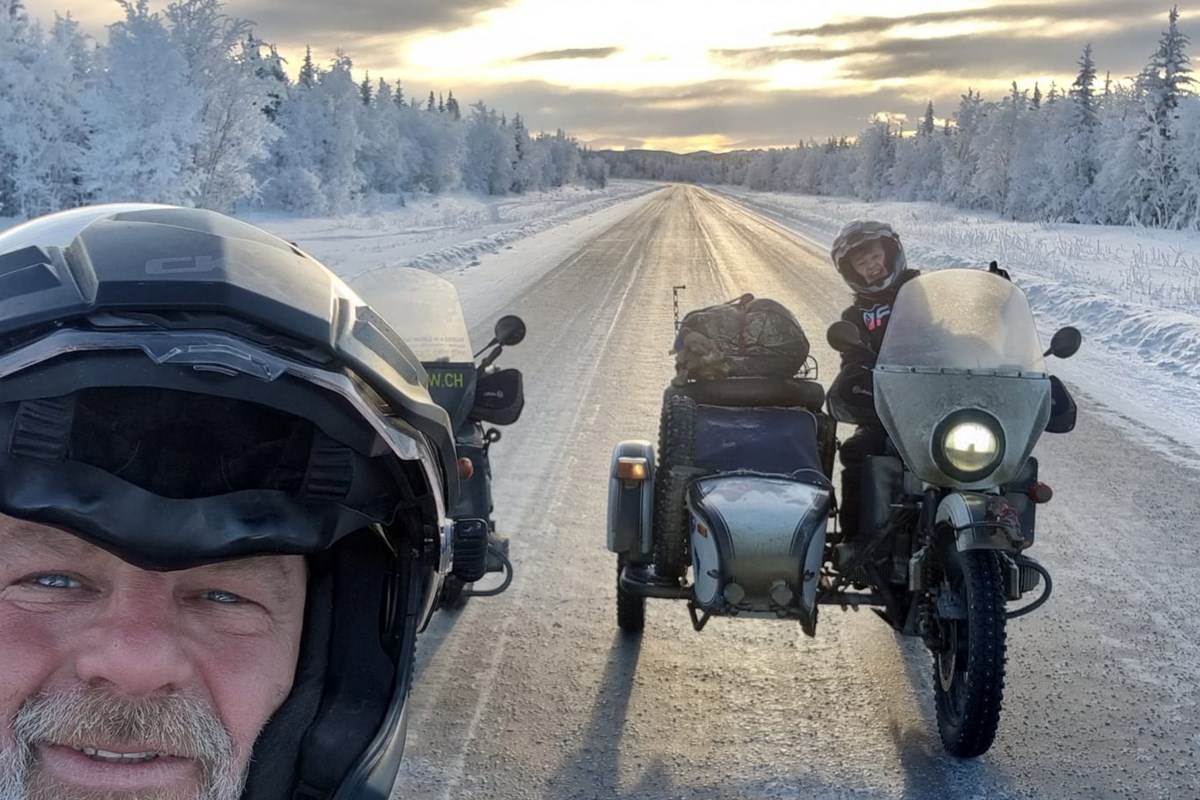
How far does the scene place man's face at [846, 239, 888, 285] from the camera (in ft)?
15.5

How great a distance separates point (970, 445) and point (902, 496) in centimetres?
55

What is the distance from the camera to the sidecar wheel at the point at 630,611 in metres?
4.65

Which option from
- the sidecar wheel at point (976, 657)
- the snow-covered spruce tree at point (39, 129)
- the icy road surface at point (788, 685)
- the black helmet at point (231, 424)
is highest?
the snow-covered spruce tree at point (39, 129)

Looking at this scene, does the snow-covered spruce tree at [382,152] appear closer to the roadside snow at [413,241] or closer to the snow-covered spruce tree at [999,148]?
the roadside snow at [413,241]

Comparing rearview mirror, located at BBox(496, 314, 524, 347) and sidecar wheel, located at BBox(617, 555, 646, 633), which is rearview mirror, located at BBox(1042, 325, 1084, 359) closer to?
sidecar wheel, located at BBox(617, 555, 646, 633)

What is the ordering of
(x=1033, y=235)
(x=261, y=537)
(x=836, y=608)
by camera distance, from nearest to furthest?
(x=261, y=537) < (x=836, y=608) < (x=1033, y=235)

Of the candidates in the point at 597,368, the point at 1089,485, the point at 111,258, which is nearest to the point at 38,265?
the point at 111,258

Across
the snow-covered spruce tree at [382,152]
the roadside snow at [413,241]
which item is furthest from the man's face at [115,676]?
the snow-covered spruce tree at [382,152]

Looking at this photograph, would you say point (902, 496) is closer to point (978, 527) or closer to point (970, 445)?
point (970, 445)

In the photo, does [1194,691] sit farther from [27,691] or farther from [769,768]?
[27,691]

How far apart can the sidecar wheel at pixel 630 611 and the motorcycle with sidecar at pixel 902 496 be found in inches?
6.2

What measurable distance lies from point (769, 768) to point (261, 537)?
8.98 ft

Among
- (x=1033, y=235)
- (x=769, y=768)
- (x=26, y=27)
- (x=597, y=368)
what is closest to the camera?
(x=769, y=768)

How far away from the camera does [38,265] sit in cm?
139
